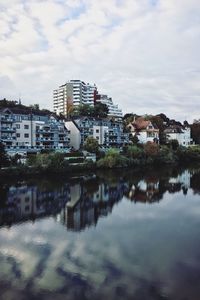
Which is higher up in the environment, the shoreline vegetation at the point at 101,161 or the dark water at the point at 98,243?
the shoreline vegetation at the point at 101,161

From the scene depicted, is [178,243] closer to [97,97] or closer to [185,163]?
[185,163]

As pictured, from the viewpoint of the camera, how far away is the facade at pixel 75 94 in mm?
97875

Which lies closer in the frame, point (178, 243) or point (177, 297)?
point (177, 297)

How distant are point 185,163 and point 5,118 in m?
31.2

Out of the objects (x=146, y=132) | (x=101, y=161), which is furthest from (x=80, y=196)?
(x=146, y=132)

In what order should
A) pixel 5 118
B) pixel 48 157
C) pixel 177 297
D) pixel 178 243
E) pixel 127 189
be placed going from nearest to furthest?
pixel 177 297 < pixel 178 243 < pixel 127 189 < pixel 48 157 < pixel 5 118

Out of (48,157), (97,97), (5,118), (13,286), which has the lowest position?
(13,286)

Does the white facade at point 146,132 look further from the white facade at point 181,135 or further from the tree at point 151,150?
the tree at point 151,150

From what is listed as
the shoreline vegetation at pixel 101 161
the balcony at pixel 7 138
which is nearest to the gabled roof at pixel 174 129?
the shoreline vegetation at pixel 101 161

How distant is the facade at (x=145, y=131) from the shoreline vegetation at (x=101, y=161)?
3789 mm

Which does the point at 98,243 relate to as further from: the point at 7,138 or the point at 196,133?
the point at 196,133

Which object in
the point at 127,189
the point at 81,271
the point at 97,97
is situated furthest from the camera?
the point at 97,97

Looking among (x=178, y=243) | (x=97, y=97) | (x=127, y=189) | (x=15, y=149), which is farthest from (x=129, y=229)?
(x=97, y=97)

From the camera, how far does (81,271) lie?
12891mm
